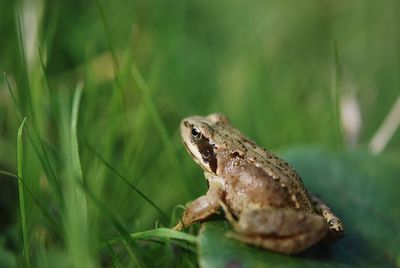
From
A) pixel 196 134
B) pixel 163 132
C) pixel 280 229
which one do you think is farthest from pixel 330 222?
pixel 163 132

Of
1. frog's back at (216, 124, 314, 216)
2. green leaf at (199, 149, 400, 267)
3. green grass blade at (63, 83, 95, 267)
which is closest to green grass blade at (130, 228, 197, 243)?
green leaf at (199, 149, 400, 267)

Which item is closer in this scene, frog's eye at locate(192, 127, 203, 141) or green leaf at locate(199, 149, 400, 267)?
green leaf at locate(199, 149, 400, 267)

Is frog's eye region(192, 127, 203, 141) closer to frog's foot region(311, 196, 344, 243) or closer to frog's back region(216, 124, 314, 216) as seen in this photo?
frog's back region(216, 124, 314, 216)

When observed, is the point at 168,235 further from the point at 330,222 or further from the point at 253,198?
the point at 330,222

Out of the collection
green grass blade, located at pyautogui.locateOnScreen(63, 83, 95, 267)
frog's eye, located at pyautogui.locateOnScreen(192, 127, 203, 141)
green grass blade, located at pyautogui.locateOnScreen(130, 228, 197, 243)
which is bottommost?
green grass blade, located at pyautogui.locateOnScreen(63, 83, 95, 267)

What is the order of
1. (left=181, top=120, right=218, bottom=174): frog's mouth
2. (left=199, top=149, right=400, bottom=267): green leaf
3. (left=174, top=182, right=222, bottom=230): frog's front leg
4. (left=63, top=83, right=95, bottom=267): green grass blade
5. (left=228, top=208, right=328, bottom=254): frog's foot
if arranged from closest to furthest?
1. (left=63, top=83, right=95, bottom=267): green grass blade
2. (left=199, top=149, right=400, bottom=267): green leaf
3. (left=228, top=208, right=328, bottom=254): frog's foot
4. (left=174, top=182, right=222, bottom=230): frog's front leg
5. (left=181, top=120, right=218, bottom=174): frog's mouth

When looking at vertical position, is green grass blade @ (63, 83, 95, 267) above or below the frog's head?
below

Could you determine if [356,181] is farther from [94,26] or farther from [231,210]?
[94,26]
